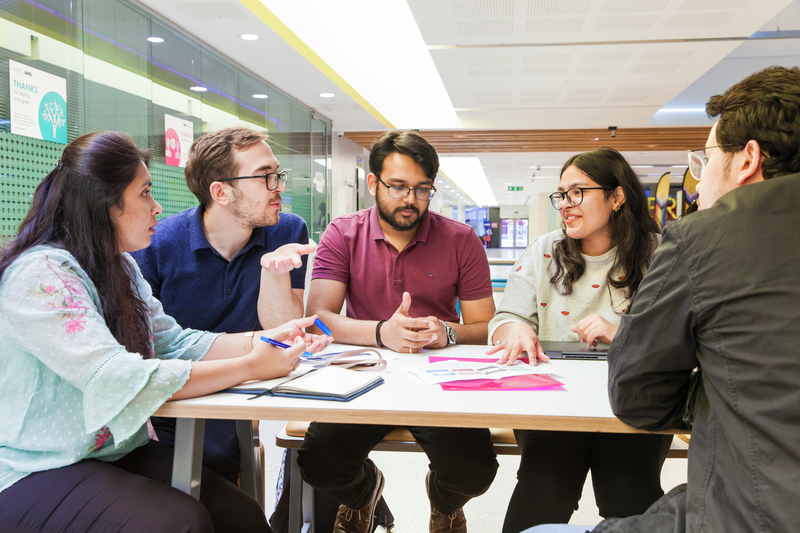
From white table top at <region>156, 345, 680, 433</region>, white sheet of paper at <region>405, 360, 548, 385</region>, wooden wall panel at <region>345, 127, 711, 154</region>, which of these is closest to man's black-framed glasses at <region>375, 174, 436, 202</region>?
white sheet of paper at <region>405, 360, 548, 385</region>

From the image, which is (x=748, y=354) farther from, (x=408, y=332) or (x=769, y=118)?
(x=408, y=332)

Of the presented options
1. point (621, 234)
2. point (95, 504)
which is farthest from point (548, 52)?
point (95, 504)

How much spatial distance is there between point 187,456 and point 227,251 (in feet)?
3.33

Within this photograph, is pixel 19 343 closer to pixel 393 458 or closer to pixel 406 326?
pixel 406 326

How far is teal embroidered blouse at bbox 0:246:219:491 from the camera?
1.12m

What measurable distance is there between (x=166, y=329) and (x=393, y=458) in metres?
1.75

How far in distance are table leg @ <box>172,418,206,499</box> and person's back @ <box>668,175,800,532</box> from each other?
98 centimetres

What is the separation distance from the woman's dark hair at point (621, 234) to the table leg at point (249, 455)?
1.17m

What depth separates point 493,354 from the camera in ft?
5.65

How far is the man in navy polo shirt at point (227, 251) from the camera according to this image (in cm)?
200

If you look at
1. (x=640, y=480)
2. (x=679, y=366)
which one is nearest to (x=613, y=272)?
(x=640, y=480)

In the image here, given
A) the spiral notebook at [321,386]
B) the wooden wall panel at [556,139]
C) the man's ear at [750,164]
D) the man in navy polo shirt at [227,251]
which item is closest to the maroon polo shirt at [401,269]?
the man in navy polo shirt at [227,251]

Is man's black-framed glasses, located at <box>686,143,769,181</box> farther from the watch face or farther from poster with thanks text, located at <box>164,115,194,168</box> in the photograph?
poster with thanks text, located at <box>164,115,194,168</box>

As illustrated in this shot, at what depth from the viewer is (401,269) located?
222cm
